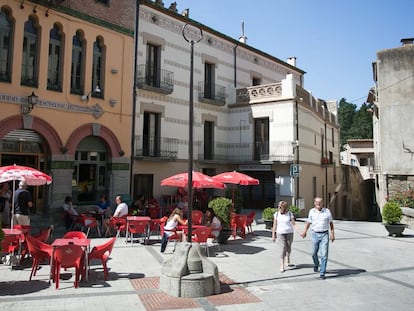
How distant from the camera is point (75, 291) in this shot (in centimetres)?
673

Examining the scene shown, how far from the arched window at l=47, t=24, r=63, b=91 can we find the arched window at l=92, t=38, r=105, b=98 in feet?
4.94

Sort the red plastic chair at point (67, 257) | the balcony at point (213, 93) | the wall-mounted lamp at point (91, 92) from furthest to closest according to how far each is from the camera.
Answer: the balcony at point (213, 93) < the wall-mounted lamp at point (91, 92) < the red plastic chair at point (67, 257)

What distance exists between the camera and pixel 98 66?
16.3 m

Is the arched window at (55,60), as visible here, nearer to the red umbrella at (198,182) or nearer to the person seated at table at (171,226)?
the red umbrella at (198,182)

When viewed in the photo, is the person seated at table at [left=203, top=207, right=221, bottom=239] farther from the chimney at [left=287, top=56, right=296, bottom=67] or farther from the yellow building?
the chimney at [left=287, top=56, right=296, bottom=67]

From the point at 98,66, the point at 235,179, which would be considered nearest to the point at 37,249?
the point at 235,179

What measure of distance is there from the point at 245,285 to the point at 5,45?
12237 millimetres

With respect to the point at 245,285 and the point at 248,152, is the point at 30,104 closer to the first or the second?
the point at 245,285

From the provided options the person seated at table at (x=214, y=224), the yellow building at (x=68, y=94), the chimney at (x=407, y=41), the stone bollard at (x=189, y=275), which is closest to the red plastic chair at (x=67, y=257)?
the stone bollard at (x=189, y=275)

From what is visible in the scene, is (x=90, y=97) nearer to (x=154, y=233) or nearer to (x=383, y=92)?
(x=154, y=233)

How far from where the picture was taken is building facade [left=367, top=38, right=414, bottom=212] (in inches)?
795

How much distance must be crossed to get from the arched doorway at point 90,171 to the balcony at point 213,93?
24.9ft

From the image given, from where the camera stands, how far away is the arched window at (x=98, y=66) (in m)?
16.1

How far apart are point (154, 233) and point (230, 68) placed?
1329cm
